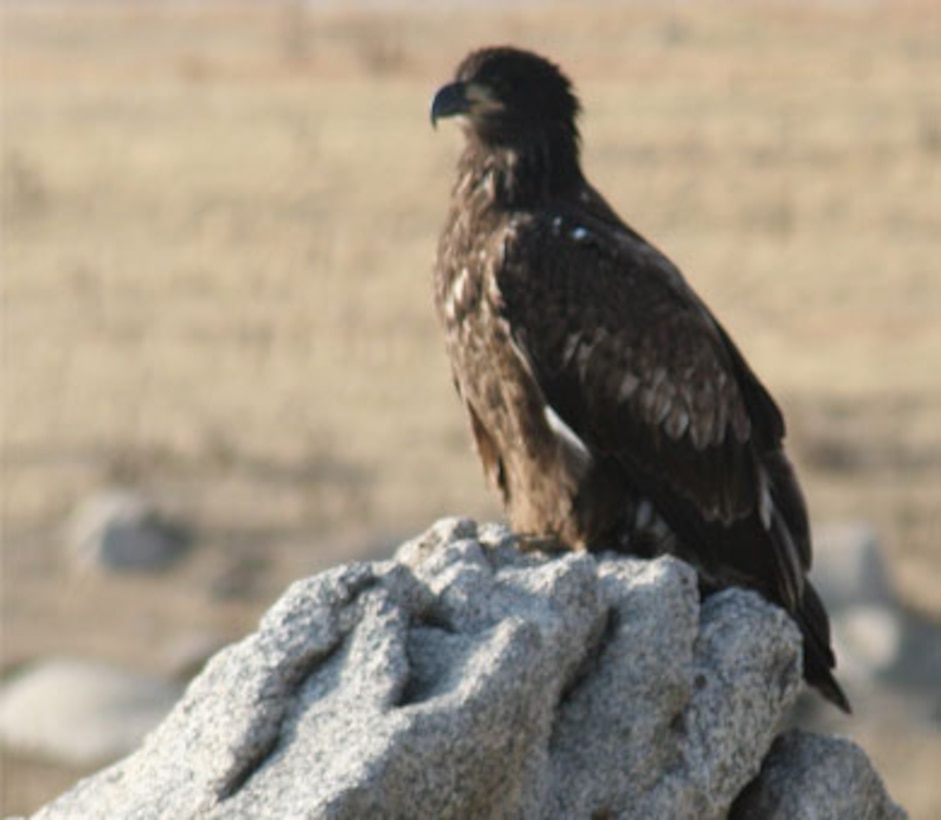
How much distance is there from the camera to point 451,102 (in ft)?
25.1

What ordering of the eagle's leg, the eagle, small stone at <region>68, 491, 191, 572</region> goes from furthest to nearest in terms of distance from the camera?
small stone at <region>68, 491, 191, 572</region>
the eagle
the eagle's leg

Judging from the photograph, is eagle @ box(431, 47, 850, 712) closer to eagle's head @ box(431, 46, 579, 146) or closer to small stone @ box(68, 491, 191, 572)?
eagle's head @ box(431, 46, 579, 146)

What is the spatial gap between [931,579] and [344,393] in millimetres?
5394

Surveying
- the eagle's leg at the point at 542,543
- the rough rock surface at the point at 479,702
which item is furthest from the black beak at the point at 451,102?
the rough rock surface at the point at 479,702

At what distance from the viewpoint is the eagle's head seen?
25.2ft

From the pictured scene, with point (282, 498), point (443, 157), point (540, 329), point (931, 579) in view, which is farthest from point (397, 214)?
point (540, 329)

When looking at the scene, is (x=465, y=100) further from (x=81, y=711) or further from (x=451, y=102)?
(x=81, y=711)

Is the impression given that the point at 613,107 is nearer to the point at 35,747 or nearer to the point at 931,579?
the point at 931,579

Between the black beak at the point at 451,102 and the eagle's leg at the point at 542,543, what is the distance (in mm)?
1157

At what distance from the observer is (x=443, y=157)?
26.8 m

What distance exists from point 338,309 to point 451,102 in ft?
46.6

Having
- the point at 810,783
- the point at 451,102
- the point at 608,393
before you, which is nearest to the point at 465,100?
the point at 451,102

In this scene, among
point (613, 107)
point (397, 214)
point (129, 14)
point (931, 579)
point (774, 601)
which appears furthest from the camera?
point (129, 14)

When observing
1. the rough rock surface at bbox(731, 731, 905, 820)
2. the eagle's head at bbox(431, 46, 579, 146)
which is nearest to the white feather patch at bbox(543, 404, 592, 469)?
the eagle's head at bbox(431, 46, 579, 146)
